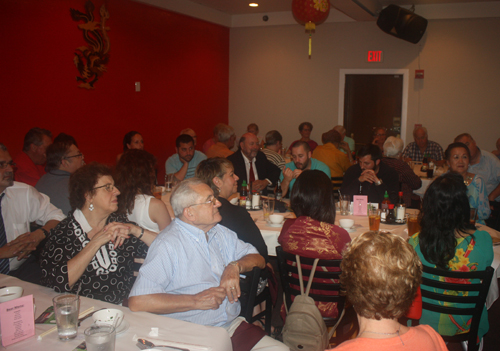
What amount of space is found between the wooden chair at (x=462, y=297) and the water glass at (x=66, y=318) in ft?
5.60

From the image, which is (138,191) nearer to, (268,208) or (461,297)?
(268,208)

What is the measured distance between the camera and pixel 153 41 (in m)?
6.97

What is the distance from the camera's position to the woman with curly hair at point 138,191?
274cm

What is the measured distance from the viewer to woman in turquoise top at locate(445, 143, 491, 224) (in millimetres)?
3357

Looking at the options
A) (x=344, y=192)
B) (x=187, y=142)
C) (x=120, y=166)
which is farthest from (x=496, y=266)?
(x=187, y=142)

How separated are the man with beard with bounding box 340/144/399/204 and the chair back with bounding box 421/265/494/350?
1.74 m

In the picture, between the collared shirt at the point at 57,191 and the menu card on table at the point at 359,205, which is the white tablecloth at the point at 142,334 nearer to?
the collared shirt at the point at 57,191

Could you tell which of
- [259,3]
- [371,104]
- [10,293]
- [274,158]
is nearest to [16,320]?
[10,293]

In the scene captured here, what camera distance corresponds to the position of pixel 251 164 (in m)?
5.14

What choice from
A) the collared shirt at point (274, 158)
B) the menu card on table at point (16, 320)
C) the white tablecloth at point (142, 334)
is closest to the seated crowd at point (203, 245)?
the white tablecloth at point (142, 334)

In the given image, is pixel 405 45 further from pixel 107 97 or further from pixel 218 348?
pixel 218 348

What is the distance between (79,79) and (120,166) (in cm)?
347

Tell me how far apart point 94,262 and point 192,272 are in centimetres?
56

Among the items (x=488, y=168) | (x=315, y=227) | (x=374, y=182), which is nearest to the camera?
(x=315, y=227)
